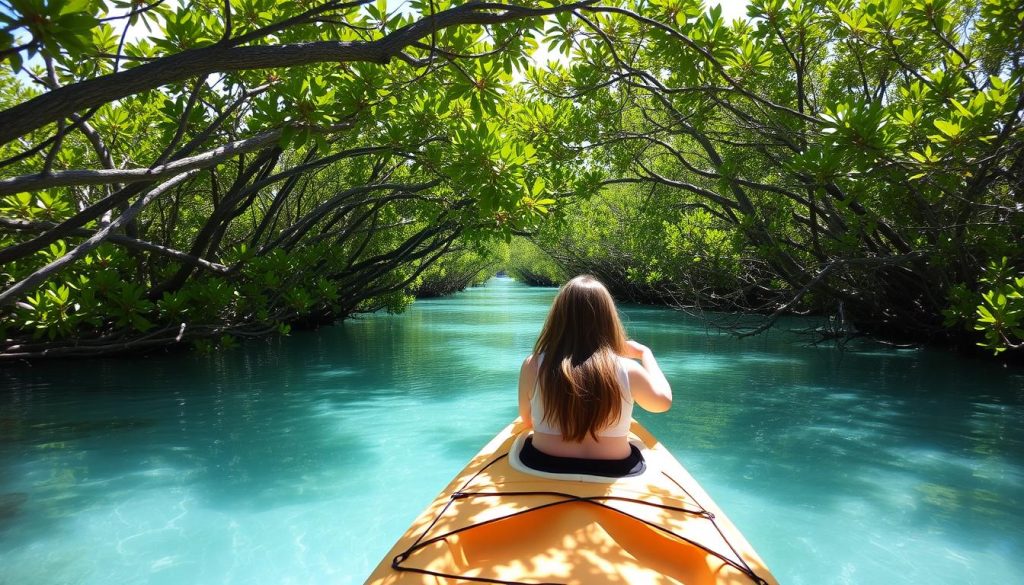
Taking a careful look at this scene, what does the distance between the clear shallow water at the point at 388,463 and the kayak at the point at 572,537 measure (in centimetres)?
138

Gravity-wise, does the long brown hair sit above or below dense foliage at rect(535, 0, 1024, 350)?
below

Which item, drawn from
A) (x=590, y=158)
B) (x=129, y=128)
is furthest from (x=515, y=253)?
(x=129, y=128)

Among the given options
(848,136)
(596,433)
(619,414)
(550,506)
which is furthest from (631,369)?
(848,136)

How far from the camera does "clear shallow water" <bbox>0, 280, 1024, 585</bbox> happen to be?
3.21 m

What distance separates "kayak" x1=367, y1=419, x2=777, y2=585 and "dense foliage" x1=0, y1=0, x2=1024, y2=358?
2.06m

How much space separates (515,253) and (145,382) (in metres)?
37.9

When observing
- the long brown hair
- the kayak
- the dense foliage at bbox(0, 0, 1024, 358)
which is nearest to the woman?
the long brown hair

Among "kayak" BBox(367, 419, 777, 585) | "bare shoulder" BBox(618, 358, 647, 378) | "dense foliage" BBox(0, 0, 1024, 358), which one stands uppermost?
"dense foliage" BBox(0, 0, 1024, 358)

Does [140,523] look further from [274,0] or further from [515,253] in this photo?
[515,253]

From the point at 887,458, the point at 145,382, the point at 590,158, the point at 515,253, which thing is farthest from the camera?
the point at 515,253

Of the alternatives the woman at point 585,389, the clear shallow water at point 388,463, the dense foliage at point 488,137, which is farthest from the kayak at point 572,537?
the dense foliage at point 488,137

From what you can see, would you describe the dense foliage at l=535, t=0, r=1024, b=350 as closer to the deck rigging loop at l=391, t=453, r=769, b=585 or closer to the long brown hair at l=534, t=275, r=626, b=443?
the long brown hair at l=534, t=275, r=626, b=443

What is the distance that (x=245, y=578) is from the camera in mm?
3021

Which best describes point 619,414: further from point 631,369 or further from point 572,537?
point 572,537
